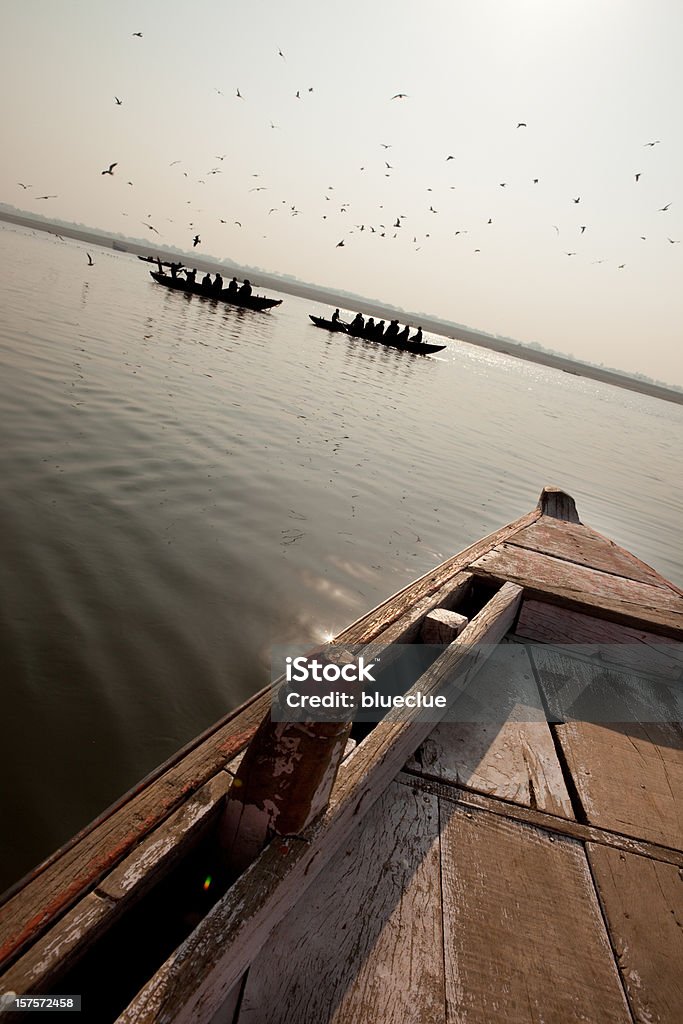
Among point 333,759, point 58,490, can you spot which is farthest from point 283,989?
point 58,490

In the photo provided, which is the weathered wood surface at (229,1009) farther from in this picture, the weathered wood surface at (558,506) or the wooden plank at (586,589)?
the weathered wood surface at (558,506)

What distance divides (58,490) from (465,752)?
17.5 ft

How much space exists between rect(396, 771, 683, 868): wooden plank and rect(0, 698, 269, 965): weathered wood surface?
2.63 feet

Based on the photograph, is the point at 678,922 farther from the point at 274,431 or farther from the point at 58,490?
the point at 274,431

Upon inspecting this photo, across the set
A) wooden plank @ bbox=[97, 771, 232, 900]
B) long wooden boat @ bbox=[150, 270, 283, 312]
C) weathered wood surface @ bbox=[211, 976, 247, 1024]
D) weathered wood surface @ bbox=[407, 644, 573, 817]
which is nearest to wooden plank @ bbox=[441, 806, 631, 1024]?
weathered wood surface @ bbox=[407, 644, 573, 817]

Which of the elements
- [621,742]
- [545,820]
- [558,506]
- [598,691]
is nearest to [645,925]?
[545,820]

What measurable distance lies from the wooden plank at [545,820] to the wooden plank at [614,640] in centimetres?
163

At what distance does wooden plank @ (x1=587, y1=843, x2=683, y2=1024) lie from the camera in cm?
156

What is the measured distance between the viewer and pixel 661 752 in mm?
2742

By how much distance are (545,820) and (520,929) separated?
19.7 inches

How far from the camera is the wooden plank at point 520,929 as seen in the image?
1.48m

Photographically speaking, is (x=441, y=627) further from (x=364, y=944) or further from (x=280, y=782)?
(x=280, y=782)

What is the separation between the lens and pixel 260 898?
122 cm

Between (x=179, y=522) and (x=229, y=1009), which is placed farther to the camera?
(x=179, y=522)
